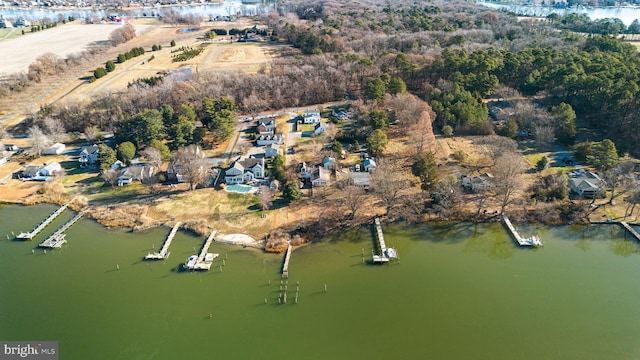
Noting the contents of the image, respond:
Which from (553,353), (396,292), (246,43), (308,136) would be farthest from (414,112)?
(246,43)

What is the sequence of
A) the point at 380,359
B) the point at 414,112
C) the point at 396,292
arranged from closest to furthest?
the point at 380,359
the point at 396,292
the point at 414,112

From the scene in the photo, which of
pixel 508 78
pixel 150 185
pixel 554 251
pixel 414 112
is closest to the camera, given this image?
pixel 554 251

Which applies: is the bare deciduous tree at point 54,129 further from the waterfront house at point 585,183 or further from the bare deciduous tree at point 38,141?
the waterfront house at point 585,183

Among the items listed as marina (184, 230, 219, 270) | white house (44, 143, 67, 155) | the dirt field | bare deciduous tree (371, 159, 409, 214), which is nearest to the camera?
marina (184, 230, 219, 270)

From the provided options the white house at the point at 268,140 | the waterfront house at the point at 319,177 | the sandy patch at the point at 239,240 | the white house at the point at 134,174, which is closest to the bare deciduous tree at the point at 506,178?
the waterfront house at the point at 319,177

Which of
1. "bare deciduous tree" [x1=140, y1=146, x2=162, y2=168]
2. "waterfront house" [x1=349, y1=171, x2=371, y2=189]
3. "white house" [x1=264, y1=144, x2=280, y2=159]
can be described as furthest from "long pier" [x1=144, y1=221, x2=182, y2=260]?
"waterfront house" [x1=349, y1=171, x2=371, y2=189]

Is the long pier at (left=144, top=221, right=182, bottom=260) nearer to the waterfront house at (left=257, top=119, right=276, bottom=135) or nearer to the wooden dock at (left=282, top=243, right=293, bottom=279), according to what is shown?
the wooden dock at (left=282, top=243, right=293, bottom=279)

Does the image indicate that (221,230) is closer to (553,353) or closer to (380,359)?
(380,359)
